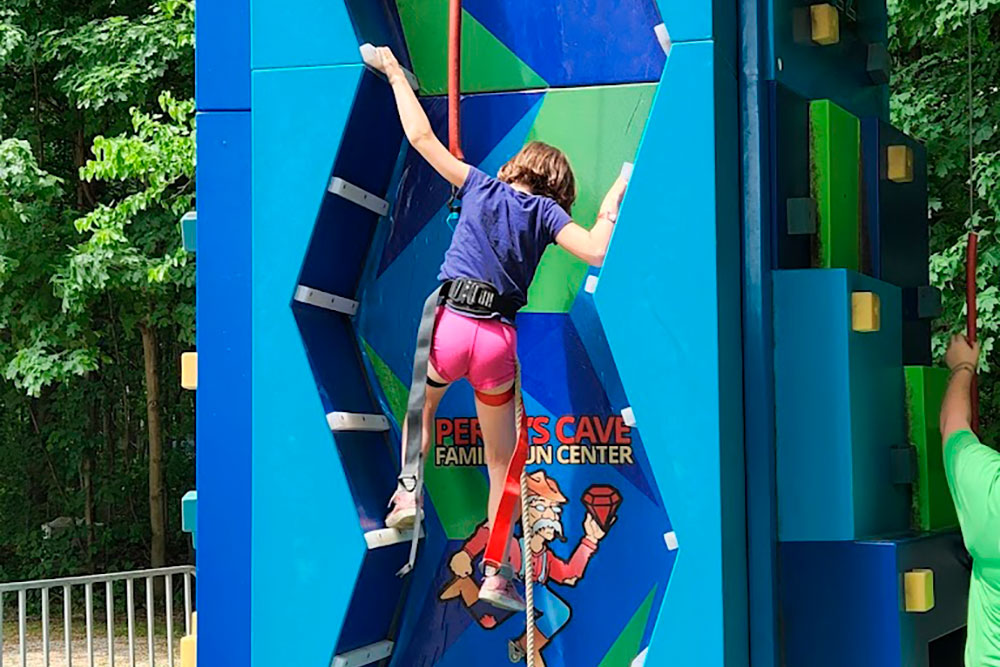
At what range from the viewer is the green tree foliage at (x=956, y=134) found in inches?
412

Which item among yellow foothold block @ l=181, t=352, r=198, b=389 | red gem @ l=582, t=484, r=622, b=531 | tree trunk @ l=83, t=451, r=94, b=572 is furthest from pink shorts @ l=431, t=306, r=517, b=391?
tree trunk @ l=83, t=451, r=94, b=572

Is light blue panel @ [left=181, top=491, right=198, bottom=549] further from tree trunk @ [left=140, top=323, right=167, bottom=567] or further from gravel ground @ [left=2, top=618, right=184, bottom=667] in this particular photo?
tree trunk @ [left=140, top=323, right=167, bottom=567]

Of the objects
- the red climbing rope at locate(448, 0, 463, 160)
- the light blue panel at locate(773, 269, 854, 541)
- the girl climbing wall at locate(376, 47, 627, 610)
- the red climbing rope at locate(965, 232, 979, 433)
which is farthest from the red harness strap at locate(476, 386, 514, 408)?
the red climbing rope at locate(965, 232, 979, 433)

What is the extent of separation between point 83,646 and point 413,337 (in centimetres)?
1170

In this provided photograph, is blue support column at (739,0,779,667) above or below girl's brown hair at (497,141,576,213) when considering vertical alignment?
below

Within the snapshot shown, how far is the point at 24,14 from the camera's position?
14.4m

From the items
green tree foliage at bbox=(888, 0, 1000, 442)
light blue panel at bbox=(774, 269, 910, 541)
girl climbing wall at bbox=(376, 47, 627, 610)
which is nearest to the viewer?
girl climbing wall at bbox=(376, 47, 627, 610)

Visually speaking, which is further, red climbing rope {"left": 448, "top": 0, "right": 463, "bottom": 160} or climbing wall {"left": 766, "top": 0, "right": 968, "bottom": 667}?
climbing wall {"left": 766, "top": 0, "right": 968, "bottom": 667}

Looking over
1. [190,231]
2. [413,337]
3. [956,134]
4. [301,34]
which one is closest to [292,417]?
[413,337]

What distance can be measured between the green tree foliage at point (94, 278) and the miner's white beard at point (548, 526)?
871 centimetres

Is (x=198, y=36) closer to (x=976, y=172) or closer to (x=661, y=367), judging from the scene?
(x=661, y=367)

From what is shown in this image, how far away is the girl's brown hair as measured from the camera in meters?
3.55

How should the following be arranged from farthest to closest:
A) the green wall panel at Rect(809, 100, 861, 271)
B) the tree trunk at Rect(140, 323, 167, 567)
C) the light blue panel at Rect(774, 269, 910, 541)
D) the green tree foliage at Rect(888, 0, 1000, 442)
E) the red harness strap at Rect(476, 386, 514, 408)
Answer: the tree trunk at Rect(140, 323, 167, 567), the green tree foliage at Rect(888, 0, 1000, 442), the green wall panel at Rect(809, 100, 861, 271), the light blue panel at Rect(774, 269, 910, 541), the red harness strap at Rect(476, 386, 514, 408)

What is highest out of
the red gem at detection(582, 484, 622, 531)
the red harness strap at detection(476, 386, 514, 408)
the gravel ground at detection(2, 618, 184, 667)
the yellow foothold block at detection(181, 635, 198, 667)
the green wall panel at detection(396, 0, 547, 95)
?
the green wall panel at detection(396, 0, 547, 95)
